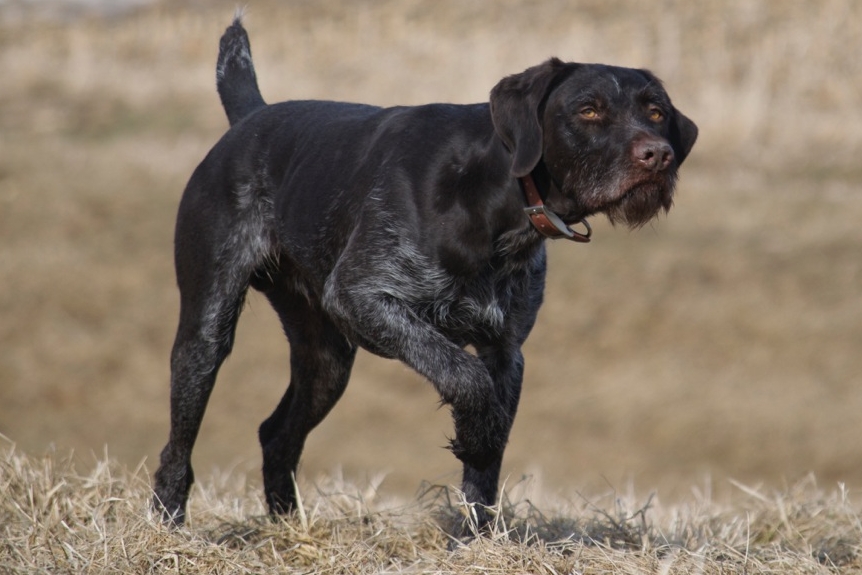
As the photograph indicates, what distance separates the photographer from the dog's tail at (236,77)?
20.0 ft

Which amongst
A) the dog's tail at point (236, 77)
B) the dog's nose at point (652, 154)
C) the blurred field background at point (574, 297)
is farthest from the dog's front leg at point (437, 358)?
the blurred field background at point (574, 297)

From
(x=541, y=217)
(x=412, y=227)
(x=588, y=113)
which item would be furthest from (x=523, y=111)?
(x=412, y=227)

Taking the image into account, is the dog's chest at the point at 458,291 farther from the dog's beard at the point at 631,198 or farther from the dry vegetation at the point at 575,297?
A: the dry vegetation at the point at 575,297

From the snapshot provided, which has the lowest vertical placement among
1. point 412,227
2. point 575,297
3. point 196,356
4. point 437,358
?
point 575,297

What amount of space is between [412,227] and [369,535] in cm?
125

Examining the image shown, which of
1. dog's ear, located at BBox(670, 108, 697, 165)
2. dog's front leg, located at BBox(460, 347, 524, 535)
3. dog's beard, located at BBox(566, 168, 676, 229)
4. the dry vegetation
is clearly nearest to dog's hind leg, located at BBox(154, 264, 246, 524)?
dog's front leg, located at BBox(460, 347, 524, 535)

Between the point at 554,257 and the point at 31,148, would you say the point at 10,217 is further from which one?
the point at 554,257

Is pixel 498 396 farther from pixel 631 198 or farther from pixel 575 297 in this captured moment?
pixel 575 297

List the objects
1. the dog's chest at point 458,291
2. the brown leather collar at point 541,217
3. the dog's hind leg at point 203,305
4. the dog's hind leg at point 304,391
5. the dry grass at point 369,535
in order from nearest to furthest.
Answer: the dry grass at point 369,535, the brown leather collar at point 541,217, the dog's chest at point 458,291, the dog's hind leg at point 203,305, the dog's hind leg at point 304,391

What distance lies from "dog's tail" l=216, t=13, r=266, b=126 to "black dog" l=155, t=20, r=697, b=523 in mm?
407

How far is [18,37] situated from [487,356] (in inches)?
729

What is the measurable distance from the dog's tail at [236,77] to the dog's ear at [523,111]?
1889 millimetres

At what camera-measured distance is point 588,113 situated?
4.47 metres

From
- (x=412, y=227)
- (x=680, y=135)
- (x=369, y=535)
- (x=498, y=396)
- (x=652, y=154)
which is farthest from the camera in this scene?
(x=369, y=535)
